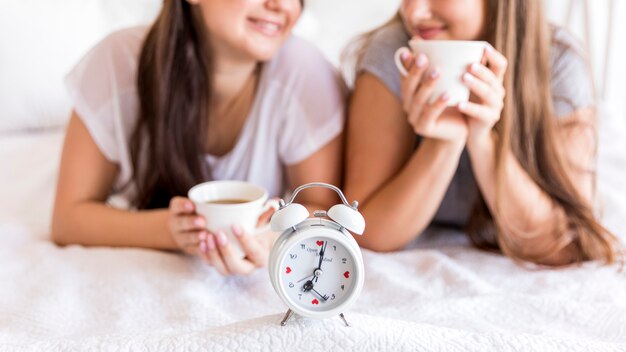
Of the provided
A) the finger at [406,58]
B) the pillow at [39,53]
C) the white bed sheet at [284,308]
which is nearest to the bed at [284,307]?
the white bed sheet at [284,308]

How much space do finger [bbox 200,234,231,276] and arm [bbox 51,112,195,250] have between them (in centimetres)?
14

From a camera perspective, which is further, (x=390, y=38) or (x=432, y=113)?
(x=390, y=38)

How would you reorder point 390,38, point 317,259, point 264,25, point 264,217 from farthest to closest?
point 390,38 < point 264,25 < point 264,217 < point 317,259

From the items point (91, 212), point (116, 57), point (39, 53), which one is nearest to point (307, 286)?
point (91, 212)

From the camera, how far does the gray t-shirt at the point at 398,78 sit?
1.23 m

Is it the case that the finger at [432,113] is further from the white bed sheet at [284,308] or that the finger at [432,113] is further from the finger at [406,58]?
the white bed sheet at [284,308]

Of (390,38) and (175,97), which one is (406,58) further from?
(175,97)

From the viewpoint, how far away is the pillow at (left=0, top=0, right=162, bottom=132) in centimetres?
191

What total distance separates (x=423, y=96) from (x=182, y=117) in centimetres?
51

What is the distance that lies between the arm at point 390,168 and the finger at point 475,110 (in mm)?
96

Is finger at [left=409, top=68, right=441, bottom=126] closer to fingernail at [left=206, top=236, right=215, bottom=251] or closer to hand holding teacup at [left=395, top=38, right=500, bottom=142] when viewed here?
hand holding teacup at [left=395, top=38, right=500, bottom=142]

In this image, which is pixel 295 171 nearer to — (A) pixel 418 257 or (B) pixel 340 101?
(B) pixel 340 101

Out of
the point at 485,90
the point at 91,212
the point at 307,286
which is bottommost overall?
the point at 91,212

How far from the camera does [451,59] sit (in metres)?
0.92
